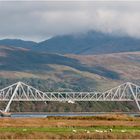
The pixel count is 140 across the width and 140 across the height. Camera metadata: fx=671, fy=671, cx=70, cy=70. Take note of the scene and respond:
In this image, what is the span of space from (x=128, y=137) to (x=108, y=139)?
2804 millimetres

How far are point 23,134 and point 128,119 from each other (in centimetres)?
4266

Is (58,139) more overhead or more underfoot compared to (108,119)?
more underfoot

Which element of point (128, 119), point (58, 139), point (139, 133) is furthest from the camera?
point (128, 119)

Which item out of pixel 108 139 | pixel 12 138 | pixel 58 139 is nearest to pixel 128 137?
pixel 108 139

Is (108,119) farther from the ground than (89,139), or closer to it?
farther from the ground

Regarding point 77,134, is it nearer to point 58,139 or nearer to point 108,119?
point 58,139

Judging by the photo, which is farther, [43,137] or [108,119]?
[108,119]

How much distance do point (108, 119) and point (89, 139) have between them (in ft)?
142

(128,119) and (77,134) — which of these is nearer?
(77,134)

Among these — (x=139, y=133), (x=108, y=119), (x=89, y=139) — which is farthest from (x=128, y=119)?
(x=89, y=139)

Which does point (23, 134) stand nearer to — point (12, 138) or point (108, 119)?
point (12, 138)

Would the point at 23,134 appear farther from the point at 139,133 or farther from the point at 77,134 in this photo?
the point at 139,133

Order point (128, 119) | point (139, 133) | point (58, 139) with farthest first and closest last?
point (128, 119), point (139, 133), point (58, 139)

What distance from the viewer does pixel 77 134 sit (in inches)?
2635
